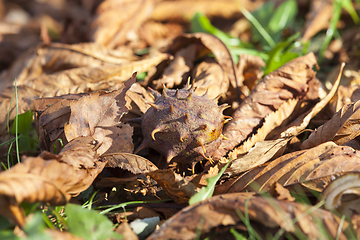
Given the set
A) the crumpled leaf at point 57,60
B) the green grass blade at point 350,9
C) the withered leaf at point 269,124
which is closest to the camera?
the withered leaf at point 269,124

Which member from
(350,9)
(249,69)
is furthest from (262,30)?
(249,69)

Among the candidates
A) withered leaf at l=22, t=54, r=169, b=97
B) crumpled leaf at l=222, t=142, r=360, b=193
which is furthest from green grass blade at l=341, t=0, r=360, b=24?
withered leaf at l=22, t=54, r=169, b=97

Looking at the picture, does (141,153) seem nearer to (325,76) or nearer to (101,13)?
(325,76)

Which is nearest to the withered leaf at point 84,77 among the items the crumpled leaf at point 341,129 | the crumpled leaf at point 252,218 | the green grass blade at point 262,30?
the crumpled leaf at point 252,218

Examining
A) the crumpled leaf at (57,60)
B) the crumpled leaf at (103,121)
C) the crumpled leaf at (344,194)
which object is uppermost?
the crumpled leaf at (57,60)

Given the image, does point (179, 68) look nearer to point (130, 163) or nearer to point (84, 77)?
point (84, 77)

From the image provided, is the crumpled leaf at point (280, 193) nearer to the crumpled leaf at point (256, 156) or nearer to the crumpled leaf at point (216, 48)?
the crumpled leaf at point (256, 156)
